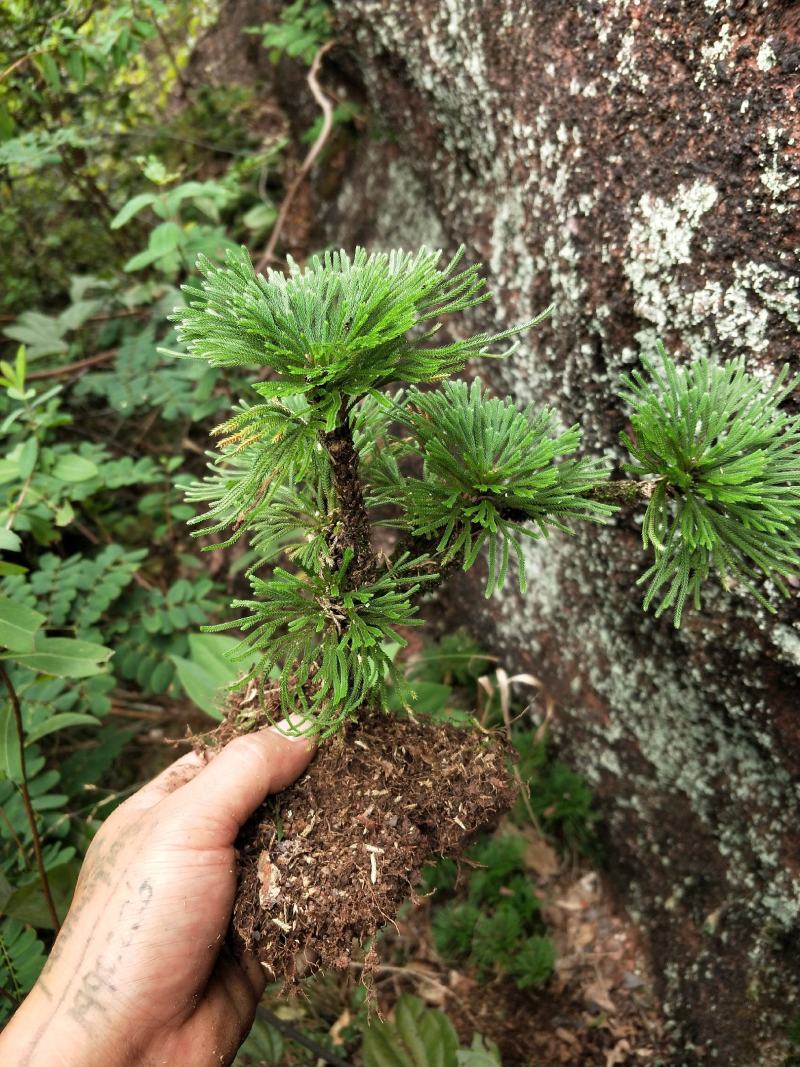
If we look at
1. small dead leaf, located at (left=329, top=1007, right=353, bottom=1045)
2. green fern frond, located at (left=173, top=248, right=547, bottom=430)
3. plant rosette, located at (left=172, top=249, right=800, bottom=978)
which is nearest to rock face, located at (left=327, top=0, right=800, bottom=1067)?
plant rosette, located at (left=172, top=249, right=800, bottom=978)

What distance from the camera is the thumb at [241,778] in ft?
4.62

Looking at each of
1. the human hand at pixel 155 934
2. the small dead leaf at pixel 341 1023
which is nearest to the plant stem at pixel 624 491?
the human hand at pixel 155 934

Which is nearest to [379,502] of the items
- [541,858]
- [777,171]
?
[777,171]

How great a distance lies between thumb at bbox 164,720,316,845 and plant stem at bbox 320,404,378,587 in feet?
1.16

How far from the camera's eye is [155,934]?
1406 millimetres

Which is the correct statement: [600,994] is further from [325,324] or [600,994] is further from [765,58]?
[765,58]

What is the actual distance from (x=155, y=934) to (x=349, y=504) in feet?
2.97

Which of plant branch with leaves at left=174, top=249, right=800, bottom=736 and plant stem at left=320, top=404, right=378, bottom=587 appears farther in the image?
plant stem at left=320, top=404, right=378, bottom=587

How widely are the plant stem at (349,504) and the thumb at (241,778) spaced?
0.35m

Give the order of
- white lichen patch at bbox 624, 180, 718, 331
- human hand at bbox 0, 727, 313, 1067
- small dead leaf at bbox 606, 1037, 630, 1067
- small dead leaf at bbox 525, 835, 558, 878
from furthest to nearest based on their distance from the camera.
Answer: small dead leaf at bbox 525, 835, 558, 878
small dead leaf at bbox 606, 1037, 630, 1067
white lichen patch at bbox 624, 180, 718, 331
human hand at bbox 0, 727, 313, 1067

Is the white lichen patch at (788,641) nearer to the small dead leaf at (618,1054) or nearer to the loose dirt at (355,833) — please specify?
the loose dirt at (355,833)

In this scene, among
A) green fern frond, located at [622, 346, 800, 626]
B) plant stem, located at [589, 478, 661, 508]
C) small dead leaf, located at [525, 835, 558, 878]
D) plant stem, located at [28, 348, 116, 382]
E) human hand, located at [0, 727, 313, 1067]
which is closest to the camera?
green fern frond, located at [622, 346, 800, 626]

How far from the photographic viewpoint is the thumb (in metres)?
1.41

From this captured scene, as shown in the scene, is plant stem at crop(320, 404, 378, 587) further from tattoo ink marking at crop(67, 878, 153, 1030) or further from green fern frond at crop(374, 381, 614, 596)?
tattoo ink marking at crop(67, 878, 153, 1030)
